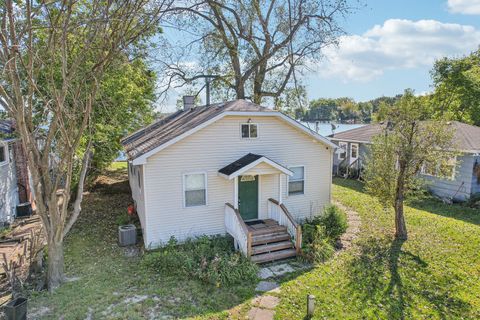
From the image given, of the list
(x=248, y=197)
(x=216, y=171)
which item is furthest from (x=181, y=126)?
(x=248, y=197)

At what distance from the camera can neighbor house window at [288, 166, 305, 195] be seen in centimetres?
1242

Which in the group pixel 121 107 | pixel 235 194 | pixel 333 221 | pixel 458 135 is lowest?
pixel 333 221

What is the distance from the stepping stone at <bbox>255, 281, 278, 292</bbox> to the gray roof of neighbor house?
23.7 feet

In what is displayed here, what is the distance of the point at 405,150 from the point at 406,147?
0.35 feet

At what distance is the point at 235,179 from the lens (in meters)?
11.2

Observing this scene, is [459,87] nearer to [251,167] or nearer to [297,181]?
[297,181]

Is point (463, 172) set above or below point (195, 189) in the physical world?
below

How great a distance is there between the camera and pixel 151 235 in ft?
33.9

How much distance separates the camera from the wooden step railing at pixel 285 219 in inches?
394

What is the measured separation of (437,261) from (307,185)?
199 inches

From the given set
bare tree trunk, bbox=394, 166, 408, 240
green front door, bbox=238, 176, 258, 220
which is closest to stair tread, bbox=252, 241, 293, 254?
green front door, bbox=238, 176, 258, 220

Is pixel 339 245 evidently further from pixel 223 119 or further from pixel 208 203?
pixel 223 119

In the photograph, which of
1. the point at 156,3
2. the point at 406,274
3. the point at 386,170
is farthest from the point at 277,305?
the point at 156,3

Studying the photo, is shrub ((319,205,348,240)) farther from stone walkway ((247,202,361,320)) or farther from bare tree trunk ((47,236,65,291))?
bare tree trunk ((47,236,65,291))
